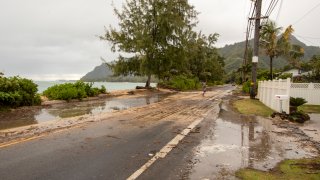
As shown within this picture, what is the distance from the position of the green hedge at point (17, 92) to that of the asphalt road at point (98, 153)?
6.95 metres

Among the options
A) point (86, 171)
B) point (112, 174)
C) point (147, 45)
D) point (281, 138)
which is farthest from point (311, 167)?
point (147, 45)

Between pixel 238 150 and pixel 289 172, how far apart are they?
1.86m

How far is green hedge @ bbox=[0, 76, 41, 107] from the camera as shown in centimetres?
1626

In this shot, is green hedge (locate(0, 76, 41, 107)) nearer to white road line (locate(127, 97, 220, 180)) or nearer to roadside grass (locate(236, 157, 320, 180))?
white road line (locate(127, 97, 220, 180))

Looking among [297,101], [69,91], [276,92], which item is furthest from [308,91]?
[69,91]

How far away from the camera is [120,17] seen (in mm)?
37594

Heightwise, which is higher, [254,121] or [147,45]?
[147,45]

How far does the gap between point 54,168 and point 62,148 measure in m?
1.69

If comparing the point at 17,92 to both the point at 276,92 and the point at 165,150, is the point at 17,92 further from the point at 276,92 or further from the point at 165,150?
the point at 276,92

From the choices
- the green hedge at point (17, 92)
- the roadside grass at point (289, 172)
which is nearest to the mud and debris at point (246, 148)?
the roadside grass at point (289, 172)

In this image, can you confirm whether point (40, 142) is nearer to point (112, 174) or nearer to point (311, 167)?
point (112, 174)

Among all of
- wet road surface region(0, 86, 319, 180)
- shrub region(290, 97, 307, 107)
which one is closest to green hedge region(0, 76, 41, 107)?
wet road surface region(0, 86, 319, 180)

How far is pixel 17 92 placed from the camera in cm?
1678

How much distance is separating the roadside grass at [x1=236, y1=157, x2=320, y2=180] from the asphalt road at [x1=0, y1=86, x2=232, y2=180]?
51.6 inches
